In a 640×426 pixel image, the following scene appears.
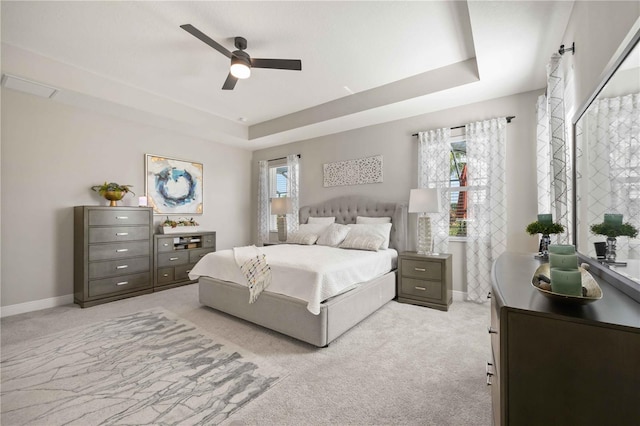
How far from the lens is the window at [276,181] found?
570 cm

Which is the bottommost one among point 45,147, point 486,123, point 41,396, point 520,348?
point 41,396

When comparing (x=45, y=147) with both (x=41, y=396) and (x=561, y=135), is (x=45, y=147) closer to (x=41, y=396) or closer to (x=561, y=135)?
(x=41, y=396)

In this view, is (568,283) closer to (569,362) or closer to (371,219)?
(569,362)

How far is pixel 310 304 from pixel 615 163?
199cm

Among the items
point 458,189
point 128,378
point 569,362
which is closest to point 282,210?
point 458,189

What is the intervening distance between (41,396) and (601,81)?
144 inches

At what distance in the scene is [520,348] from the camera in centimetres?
85

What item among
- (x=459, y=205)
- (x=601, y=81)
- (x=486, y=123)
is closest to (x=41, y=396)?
(x=601, y=81)

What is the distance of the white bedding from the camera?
7.77ft

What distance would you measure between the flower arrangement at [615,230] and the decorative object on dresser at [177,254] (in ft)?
15.9

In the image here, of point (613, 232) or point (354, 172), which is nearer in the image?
point (613, 232)

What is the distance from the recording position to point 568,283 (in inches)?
35.1

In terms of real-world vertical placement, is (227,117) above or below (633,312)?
above

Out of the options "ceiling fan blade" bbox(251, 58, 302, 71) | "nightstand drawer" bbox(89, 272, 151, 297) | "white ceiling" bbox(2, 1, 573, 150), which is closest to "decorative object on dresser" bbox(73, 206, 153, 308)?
"nightstand drawer" bbox(89, 272, 151, 297)
